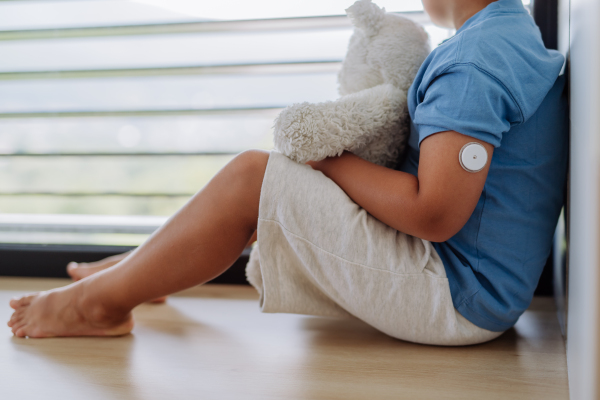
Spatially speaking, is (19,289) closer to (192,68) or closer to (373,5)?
(192,68)

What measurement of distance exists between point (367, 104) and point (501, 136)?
8.9 inches

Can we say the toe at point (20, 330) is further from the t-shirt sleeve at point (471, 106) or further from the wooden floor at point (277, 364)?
the t-shirt sleeve at point (471, 106)

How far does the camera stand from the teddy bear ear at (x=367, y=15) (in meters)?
0.86

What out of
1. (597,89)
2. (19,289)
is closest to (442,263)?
(597,89)

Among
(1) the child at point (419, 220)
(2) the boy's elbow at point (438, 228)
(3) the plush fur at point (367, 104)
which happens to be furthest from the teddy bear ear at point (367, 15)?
(2) the boy's elbow at point (438, 228)

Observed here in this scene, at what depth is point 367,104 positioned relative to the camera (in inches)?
32.4

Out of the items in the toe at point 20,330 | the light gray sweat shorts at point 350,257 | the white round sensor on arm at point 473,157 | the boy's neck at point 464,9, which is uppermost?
the boy's neck at point 464,9

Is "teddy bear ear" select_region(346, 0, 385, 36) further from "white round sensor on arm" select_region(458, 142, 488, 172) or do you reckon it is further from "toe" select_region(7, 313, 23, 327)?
"toe" select_region(7, 313, 23, 327)

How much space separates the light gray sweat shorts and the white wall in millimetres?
204

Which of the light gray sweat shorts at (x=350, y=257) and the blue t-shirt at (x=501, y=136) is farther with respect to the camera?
the light gray sweat shorts at (x=350, y=257)

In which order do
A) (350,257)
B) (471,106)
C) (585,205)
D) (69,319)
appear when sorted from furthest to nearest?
1. (69,319)
2. (350,257)
3. (471,106)
4. (585,205)

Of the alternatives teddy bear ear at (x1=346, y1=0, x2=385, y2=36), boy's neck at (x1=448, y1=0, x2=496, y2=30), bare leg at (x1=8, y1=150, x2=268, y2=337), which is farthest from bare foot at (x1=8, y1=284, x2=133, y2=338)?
boy's neck at (x1=448, y1=0, x2=496, y2=30)

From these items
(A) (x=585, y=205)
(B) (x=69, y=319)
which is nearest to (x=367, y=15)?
(A) (x=585, y=205)

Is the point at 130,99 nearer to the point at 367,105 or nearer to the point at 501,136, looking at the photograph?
the point at 367,105
